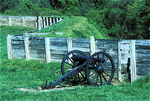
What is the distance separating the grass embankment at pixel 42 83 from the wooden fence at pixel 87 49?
56 cm

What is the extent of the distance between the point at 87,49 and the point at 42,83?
313cm

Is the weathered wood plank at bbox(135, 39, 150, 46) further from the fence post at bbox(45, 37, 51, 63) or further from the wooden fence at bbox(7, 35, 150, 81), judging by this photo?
the fence post at bbox(45, 37, 51, 63)

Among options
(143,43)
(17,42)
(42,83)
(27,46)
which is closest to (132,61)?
(143,43)

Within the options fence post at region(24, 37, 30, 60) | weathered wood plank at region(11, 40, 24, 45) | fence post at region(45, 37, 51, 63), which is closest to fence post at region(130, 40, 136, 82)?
fence post at region(45, 37, 51, 63)

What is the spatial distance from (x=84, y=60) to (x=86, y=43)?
8.64ft

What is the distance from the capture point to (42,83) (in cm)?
1054

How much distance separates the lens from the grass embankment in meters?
7.73

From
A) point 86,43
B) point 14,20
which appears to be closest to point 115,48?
point 86,43

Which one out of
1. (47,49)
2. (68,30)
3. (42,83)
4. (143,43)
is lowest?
(42,83)

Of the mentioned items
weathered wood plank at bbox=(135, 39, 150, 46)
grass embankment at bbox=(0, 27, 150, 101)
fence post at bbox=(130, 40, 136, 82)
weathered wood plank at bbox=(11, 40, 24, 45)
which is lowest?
grass embankment at bbox=(0, 27, 150, 101)

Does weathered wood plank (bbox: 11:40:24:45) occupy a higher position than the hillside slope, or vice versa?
the hillside slope

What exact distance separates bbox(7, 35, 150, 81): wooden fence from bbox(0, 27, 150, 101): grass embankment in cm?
56

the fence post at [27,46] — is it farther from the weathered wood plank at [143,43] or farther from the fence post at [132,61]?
the weathered wood plank at [143,43]

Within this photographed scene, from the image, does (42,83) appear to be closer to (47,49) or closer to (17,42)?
(47,49)
